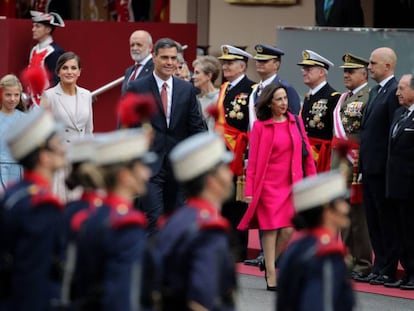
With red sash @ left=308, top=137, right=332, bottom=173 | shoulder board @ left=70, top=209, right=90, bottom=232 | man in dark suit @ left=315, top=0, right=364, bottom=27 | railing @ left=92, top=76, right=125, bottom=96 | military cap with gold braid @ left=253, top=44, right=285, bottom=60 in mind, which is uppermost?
man in dark suit @ left=315, top=0, right=364, bottom=27

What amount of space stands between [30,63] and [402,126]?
5.47m

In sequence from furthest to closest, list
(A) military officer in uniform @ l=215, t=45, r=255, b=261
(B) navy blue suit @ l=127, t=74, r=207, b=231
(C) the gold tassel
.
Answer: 1. (A) military officer in uniform @ l=215, t=45, r=255, b=261
2. (C) the gold tassel
3. (B) navy blue suit @ l=127, t=74, r=207, b=231

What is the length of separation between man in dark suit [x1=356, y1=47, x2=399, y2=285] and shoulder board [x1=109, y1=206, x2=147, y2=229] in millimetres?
6652

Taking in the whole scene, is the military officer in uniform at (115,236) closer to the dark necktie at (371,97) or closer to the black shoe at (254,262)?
the dark necktie at (371,97)

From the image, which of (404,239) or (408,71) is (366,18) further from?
(404,239)

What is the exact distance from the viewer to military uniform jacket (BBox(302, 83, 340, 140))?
47.0 feet

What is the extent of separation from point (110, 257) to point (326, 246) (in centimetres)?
104

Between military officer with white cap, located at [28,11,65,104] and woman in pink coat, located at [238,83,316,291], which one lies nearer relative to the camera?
woman in pink coat, located at [238,83,316,291]

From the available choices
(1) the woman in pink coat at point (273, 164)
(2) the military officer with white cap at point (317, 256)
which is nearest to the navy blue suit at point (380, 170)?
(1) the woman in pink coat at point (273, 164)

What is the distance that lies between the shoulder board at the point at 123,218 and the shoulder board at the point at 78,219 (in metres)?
0.30

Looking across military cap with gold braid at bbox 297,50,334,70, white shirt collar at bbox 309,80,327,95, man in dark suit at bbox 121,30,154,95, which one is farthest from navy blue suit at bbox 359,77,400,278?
man in dark suit at bbox 121,30,154,95

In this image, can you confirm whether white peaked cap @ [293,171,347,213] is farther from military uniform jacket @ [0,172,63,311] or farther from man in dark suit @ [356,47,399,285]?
man in dark suit @ [356,47,399,285]

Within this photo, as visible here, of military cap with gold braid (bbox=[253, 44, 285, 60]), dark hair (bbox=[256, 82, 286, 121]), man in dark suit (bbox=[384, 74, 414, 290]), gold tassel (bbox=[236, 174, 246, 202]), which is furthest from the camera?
gold tassel (bbox=[236, 174, 246, 202])

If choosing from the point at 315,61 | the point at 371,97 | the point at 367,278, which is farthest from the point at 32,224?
the point at 315,61
